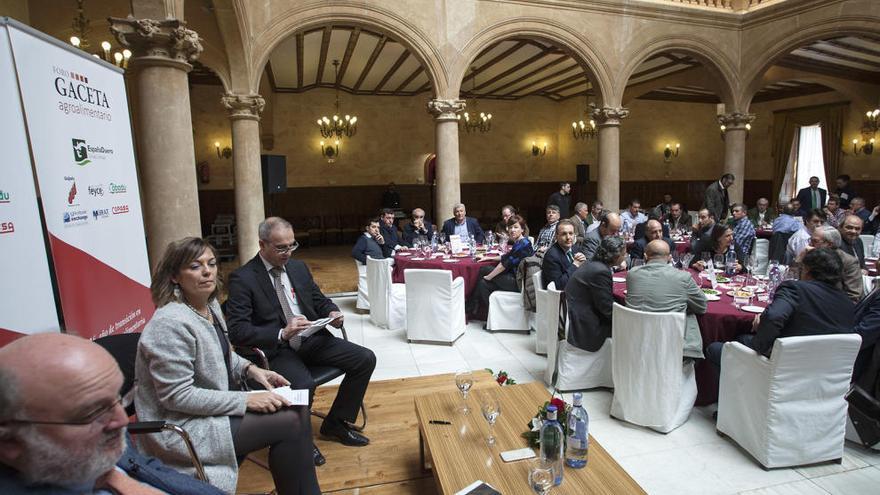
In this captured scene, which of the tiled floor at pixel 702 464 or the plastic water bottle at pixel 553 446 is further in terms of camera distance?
the tiled floor at pixel 702 464

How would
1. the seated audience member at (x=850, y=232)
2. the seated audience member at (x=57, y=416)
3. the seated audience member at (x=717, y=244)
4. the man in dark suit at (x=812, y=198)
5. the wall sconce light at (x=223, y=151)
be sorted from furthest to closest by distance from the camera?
the wall sconce light at (x=223, y=151) → the man in dark suit at (x=812, y=198) → the seated audience member at (x=717, y=244) → the seated audience member at (x=850, y=232) → the seated audience member at (x=57, y=416)

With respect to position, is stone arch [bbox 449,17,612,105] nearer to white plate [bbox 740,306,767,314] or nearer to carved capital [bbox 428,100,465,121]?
carved capital [bbox 428,100,465,121]

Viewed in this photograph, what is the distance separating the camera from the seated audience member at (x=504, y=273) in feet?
17.7

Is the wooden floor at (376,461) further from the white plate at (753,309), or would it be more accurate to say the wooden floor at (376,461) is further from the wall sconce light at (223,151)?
the wall sconce light at (223,151)

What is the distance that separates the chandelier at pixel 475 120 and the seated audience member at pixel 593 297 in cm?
1047

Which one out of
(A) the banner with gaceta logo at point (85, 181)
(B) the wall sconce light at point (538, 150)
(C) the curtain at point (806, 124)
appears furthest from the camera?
(B) the wall sconce light at point (538, 150)

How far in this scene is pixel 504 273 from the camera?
5578 mm

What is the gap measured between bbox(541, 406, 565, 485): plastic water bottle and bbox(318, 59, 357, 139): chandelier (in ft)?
41.2

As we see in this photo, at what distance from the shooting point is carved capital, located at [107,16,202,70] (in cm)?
346

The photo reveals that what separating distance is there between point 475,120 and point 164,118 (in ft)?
41.2

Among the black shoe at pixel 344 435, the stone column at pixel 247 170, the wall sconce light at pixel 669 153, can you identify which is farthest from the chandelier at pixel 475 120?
the black shoe at pixel 344 435

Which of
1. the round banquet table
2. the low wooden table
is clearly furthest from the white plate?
the low wooden table

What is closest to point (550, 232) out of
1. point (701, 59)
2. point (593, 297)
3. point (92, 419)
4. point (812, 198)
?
point (593, 297)

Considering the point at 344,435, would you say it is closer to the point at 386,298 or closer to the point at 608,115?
the point at 386,298
